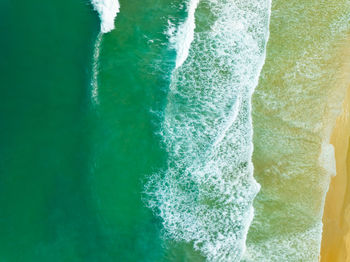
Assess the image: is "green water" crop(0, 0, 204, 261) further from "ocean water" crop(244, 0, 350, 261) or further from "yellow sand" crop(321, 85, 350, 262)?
"yellow sand" crop(321, 85, 350, 262)

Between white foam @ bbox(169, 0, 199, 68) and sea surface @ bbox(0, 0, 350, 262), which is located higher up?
white foam @ bbox(169, 0, 199, 68)

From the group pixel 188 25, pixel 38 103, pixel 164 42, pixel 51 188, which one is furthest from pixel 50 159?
pixel 188 25

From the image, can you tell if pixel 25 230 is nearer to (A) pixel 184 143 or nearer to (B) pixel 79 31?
(A) pixel 184 143

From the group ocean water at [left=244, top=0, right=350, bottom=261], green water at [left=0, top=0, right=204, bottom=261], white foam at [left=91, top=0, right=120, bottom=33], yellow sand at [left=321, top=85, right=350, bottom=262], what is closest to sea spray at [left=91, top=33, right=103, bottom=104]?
green water at [left=0, top=0, right=204, bottom=261]

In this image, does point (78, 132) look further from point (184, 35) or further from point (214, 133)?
point (184, 35)

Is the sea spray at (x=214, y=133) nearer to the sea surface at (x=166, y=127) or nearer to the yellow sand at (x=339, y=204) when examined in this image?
the sea surface at (x=166, y=127)

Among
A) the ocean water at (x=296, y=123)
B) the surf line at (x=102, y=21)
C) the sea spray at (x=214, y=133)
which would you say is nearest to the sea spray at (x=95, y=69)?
the surf line at (x=102, y=21)
